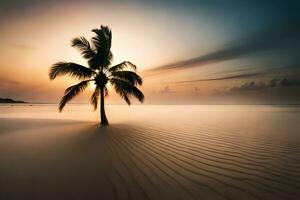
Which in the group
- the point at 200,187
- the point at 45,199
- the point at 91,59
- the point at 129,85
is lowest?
the point at 45,199

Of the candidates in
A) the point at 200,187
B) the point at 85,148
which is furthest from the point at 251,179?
the point at 85,148

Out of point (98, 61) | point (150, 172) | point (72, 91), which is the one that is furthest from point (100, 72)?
point (150, 172)

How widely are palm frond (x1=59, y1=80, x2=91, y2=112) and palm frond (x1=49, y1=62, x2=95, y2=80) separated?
0.45m

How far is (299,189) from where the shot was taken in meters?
3.02

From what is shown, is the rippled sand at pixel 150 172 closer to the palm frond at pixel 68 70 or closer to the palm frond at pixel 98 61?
the palm frond at pixel 68 70

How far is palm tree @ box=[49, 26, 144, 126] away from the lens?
1147 centimetres

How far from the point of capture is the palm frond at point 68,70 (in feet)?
35.9

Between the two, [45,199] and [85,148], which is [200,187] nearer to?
[45,199]

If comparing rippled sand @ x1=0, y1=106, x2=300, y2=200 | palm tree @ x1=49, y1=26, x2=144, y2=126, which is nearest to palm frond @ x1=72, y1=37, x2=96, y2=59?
palm tree @ x1=49, y1=26, x2=144, y2=126

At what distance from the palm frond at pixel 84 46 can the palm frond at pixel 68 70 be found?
3.00 feet

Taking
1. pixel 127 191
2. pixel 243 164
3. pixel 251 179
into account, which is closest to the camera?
pixel 127 191

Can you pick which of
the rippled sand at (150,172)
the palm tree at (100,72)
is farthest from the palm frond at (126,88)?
the rippled sand at (150,172)

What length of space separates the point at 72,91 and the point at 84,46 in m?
2.92

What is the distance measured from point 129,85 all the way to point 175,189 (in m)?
9.54
